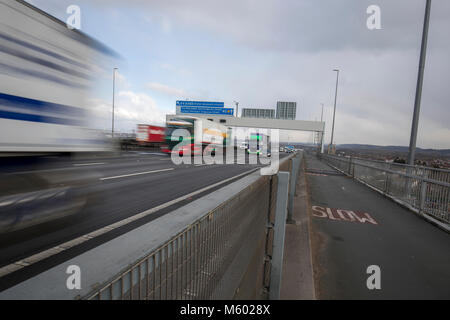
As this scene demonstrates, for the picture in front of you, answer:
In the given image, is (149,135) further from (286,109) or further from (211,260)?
(286,109)

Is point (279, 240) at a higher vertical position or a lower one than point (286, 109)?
lower

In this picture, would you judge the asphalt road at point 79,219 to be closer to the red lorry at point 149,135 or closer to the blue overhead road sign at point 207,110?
the red lorry at point 149,135

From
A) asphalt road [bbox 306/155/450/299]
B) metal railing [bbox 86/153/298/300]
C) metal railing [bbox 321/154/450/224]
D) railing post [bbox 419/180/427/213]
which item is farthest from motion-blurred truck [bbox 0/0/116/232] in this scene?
railing post [bbox 419/180/427/213]

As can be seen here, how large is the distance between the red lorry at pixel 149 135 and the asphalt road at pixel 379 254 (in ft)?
77.9

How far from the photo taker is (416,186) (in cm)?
763

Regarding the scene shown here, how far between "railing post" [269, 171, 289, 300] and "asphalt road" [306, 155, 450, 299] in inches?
33.7

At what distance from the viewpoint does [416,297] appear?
301cm

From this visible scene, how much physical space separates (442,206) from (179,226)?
779 cm

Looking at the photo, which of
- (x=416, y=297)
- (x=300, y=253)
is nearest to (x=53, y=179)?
(x=300, y=253)

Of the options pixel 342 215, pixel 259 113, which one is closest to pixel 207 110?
pixel 259 113

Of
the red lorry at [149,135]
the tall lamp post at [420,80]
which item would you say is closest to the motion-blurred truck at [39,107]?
the tall lamp post at [420,80]

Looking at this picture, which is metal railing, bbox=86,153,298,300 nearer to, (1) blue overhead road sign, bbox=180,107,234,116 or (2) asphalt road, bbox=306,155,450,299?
(2) asphalt road, bbox=306,155,450,299

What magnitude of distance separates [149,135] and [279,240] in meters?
28.8
